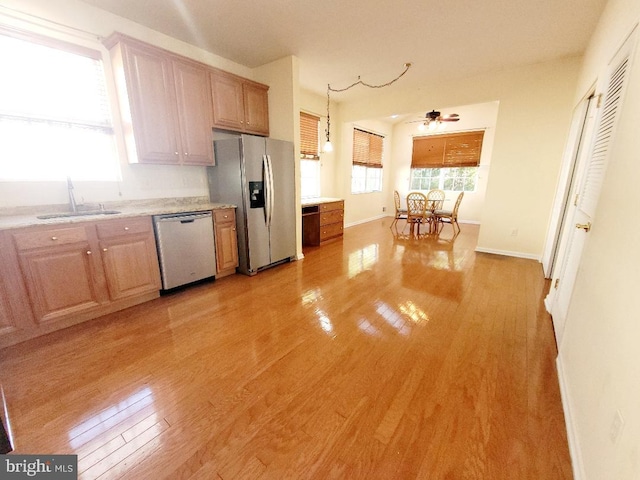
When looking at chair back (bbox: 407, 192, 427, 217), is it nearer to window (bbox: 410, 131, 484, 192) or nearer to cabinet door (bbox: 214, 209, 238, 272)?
window (bbox: 410, 131, 484, 192)

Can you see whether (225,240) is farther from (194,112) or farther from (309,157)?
(309,157)

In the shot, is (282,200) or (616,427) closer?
(616,427)

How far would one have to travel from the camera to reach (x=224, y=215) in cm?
322

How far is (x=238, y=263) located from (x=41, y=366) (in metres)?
1.98

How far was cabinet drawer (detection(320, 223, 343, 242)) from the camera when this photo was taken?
5.00m

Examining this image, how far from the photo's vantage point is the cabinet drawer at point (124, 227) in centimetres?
232

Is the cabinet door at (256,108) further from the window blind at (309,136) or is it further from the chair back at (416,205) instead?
the chair back at (416,205)

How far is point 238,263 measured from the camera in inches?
138

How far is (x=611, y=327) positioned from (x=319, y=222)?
4028 mm

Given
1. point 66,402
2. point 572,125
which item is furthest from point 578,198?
point 66,402

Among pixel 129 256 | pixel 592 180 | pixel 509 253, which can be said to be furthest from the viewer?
pixel 509 253

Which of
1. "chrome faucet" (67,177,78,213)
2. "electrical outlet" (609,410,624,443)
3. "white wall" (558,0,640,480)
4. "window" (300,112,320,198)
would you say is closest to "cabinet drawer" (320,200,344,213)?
"window" (300,112,320,198)

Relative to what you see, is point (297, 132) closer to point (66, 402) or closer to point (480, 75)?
point (480, 75)

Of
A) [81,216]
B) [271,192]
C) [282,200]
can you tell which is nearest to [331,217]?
[282,200]
